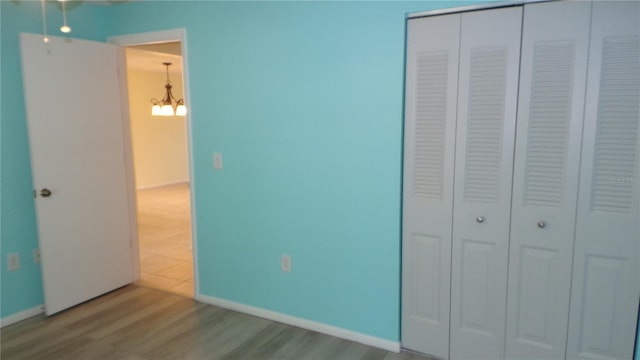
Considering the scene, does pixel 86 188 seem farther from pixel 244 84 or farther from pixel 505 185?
pixel 505 185

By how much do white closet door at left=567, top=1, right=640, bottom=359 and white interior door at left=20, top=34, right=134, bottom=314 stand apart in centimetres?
328

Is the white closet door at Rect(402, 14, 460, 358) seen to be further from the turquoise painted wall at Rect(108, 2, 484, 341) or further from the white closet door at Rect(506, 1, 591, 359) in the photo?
the white closet door at Rect(506, 1, 591, 359)

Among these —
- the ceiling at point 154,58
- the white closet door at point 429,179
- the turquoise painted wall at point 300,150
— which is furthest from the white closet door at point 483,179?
the ceiling at point 154,58

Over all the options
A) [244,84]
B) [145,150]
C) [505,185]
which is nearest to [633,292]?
[505,185]

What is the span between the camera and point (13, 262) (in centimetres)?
309

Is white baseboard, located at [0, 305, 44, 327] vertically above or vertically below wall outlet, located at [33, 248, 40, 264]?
below

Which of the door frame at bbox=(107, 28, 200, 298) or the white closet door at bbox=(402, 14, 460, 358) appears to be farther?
the door frame at bbox=(107, 28, 200, 298)

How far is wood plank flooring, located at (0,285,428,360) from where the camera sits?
2674mm

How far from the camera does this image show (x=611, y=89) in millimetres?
2061

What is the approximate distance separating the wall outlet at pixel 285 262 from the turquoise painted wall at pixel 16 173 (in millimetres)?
1836

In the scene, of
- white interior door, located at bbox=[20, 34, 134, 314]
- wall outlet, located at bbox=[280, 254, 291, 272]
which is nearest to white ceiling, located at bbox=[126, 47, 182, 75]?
white interior door, located at bbox=[20, 34, 134, 314]

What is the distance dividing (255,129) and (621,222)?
217 centimetres

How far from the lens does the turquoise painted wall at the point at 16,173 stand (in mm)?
2963

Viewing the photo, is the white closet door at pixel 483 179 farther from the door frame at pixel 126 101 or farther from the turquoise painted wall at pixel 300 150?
the door frame at pixel 126 101
